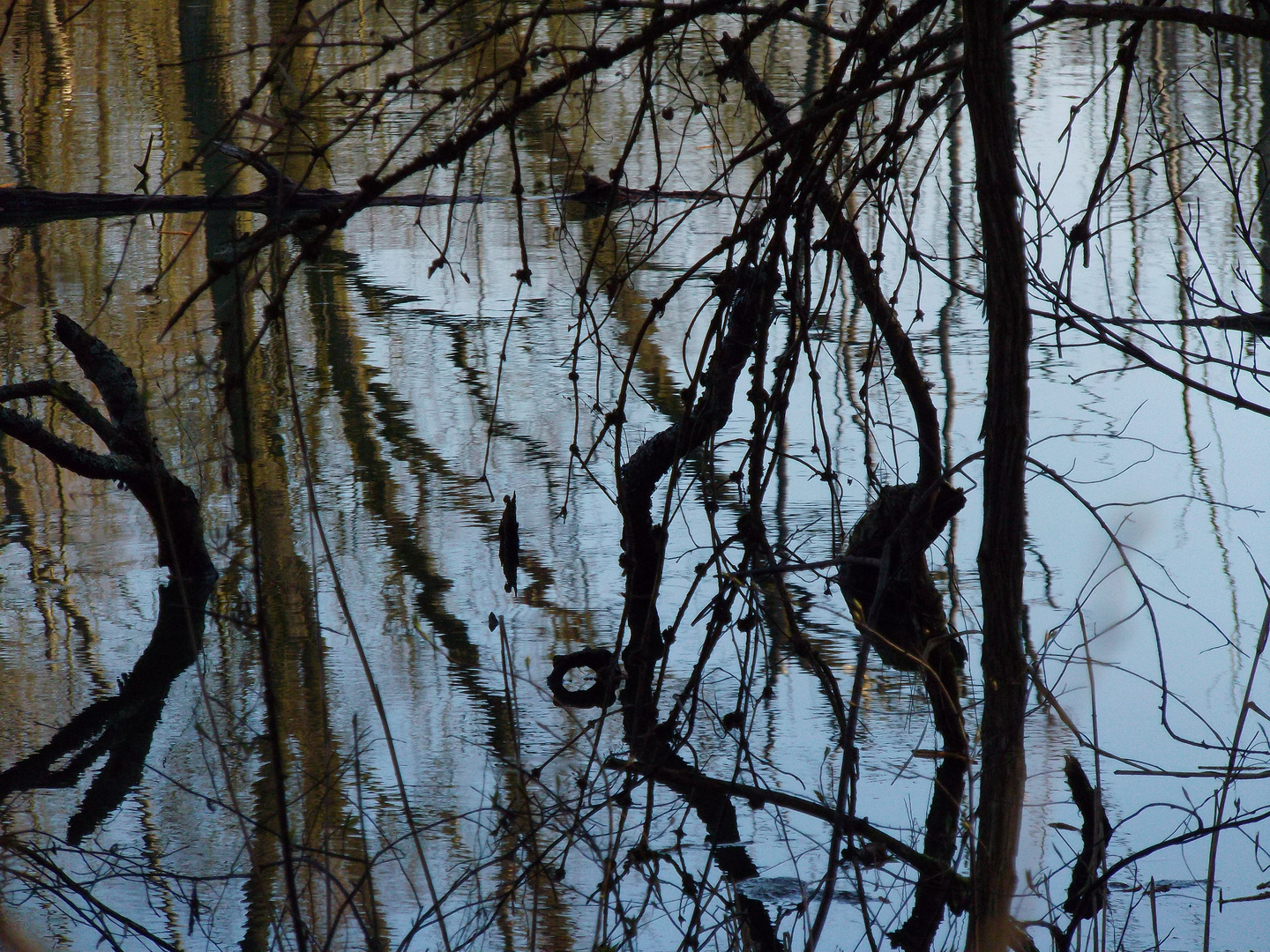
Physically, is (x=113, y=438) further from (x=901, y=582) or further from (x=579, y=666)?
(x=901, y=582)

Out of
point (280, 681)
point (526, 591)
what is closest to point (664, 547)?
point (280, 681)

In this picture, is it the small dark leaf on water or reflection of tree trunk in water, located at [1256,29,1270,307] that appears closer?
the small dark leaf on water

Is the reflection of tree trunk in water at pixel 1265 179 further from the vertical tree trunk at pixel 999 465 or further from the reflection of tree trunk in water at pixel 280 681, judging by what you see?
the reflection of tree trunk in water at pixel 280 681

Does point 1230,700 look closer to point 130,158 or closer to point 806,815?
point 806,815

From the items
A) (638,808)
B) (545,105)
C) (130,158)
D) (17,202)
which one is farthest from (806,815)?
(545,105)

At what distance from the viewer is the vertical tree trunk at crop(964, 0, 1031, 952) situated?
3.67ft

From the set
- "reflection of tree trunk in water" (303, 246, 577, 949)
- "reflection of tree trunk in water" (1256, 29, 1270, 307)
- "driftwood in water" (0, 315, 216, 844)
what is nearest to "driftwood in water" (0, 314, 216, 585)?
"driftwood in water" (0, 315, 216, 844)

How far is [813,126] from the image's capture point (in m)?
1.43

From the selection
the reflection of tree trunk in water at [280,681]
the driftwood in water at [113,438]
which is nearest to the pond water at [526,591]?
the reflection of tree trunk in water at [280,681]

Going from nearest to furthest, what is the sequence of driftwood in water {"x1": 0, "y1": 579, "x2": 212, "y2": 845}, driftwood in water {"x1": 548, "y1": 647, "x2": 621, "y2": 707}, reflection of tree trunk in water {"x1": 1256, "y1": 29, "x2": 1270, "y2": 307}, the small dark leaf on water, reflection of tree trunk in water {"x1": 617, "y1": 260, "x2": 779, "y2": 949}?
reflection of tree trunk in water {"x1": 617, "y1": 260, "x2": 779, "y2": 949} < driftwood in water {"x1": 0, "y1": 579, "x2": 212, "y2": 845} < driftwood in water {"x1": 548, "y1": 647, "x2": 621, "y2": 707} < the small dark leaf on water < reflection of tree trunk in water {"x1": 1256, "y1": 29, "x2": 1270, "y2": 307}

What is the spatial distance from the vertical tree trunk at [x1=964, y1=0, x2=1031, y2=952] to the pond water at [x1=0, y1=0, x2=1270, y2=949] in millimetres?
73

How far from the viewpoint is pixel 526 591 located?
2.75 meters

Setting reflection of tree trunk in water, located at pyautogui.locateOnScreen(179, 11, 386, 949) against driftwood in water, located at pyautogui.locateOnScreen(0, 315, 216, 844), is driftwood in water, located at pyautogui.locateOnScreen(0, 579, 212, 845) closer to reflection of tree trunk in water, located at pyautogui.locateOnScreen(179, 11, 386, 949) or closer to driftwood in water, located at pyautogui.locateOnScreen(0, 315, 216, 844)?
driftwood in water, located at pyautogui.locateOnScreen(0, 315, 216, 844)

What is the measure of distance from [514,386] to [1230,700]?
216 centimetres
